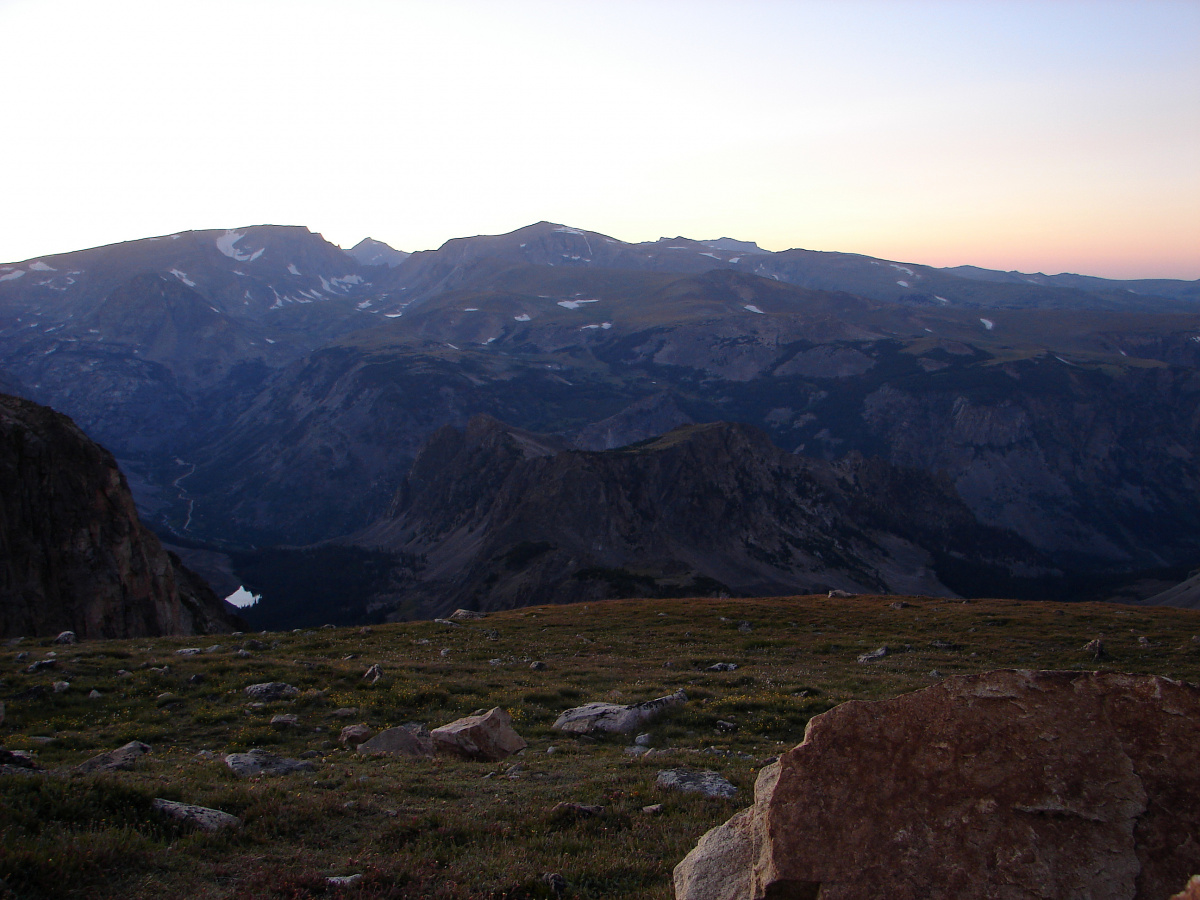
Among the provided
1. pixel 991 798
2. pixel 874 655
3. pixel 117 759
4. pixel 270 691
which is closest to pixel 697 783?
pixel 991 798

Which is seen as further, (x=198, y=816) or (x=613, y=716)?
(x=613, y=716)

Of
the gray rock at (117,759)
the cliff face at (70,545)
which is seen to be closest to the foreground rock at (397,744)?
the gray rock at (117,759)

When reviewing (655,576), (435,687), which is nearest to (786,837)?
(435,687)

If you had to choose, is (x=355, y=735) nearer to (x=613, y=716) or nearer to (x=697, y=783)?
(x=613, y=716)

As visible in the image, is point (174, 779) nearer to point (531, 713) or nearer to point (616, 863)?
point (616, 863)

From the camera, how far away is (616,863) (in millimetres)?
11320

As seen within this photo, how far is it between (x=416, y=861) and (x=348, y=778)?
5.01 m

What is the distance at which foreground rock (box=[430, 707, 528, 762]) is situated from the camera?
61.5 ft

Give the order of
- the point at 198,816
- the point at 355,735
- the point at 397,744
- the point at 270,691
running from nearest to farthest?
the point at 198,816
the point at 397,744
the point at 355,735
the point at 270,691

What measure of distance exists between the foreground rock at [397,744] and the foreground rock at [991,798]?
11377 mm

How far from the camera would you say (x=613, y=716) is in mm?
22078

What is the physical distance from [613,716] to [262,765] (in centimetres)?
965

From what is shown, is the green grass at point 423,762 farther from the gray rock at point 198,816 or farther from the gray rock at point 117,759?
the gray rock at point 117,759

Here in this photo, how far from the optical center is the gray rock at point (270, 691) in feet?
77.9
